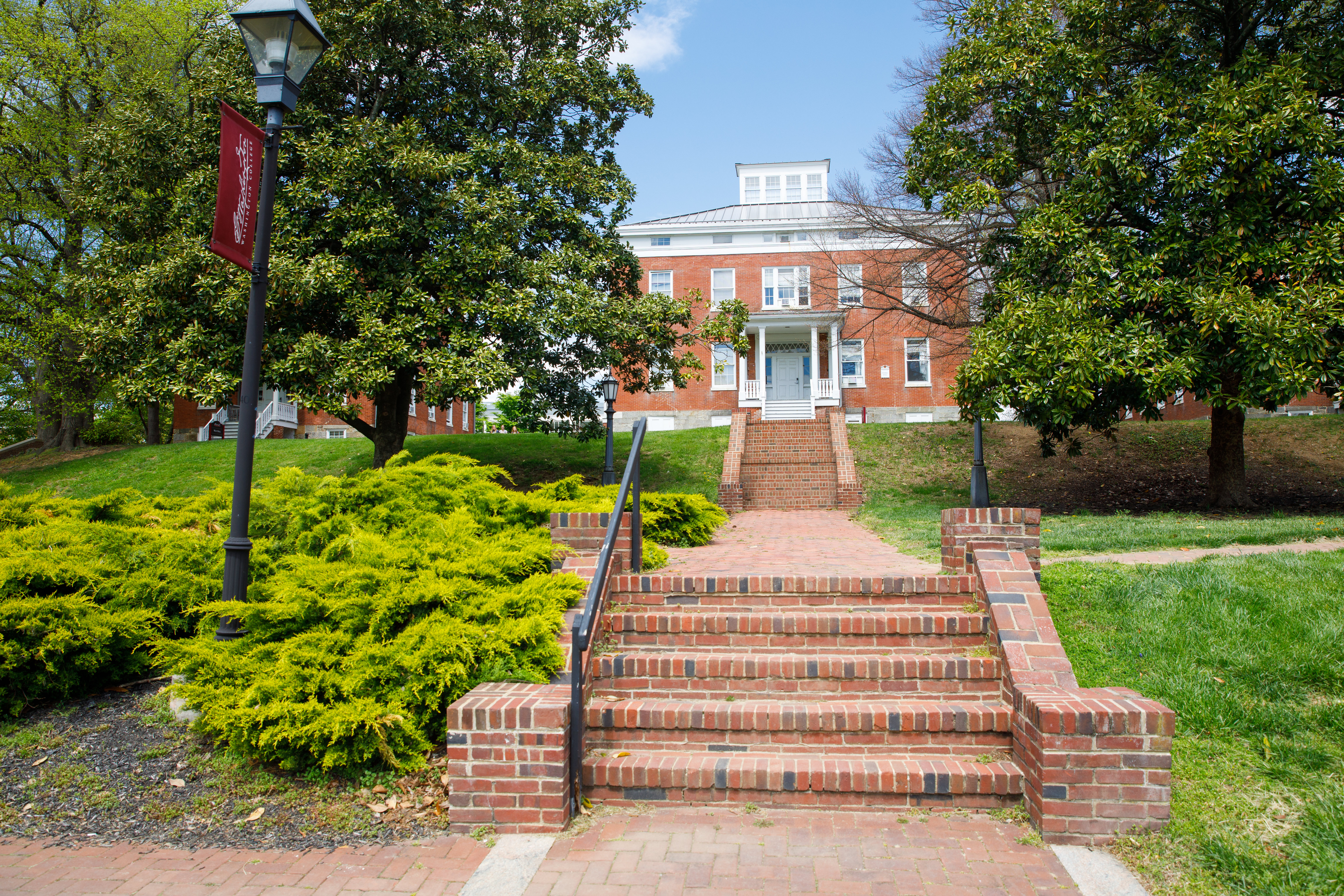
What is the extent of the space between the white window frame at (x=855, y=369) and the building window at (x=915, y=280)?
394 inches

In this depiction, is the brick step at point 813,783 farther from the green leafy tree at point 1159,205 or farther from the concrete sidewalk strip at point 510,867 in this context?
the green leafy tree at point 1159,205

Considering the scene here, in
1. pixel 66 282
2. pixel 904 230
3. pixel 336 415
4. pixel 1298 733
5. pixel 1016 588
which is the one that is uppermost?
pixel 904 230

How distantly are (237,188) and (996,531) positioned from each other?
18.2 ft

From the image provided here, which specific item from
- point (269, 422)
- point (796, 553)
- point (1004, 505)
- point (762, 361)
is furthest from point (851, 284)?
point (269, 422)

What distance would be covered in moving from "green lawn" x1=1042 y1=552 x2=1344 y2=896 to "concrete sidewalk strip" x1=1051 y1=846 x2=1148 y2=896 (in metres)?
0.07

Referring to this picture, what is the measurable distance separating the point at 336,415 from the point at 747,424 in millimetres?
10480

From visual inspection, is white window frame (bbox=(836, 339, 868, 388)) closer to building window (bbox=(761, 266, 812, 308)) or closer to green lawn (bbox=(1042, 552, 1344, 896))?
building window (bbox=(761, 266, 812, 308))

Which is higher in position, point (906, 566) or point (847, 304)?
point (847, 304)

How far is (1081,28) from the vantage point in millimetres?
12344

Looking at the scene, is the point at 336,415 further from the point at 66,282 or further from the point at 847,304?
the point at 847,304

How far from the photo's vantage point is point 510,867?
3.12 meters

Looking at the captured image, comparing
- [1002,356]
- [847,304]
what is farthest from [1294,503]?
[847,304]

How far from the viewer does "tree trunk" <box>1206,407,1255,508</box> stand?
43.4ft

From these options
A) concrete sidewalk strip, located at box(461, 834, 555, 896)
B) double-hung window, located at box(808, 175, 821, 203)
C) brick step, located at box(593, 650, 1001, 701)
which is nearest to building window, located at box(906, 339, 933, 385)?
double-hung window, located at box(808, 175, 821, 203)
